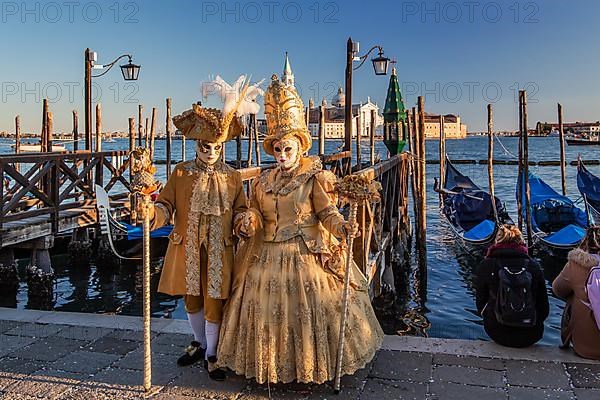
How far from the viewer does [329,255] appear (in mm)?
3277

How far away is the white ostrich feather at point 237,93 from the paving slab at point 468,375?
5.85 feet

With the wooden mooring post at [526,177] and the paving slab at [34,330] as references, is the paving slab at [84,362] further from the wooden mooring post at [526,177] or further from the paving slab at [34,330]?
the wooden mooring post at [526,177]

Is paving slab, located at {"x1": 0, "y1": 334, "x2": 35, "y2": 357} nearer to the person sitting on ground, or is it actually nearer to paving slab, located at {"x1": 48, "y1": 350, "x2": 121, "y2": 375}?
paving slab, located at {"x1": 48, "y1": 350, "x2": 121, "y2": 375}

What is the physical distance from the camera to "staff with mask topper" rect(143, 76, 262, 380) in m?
3.34

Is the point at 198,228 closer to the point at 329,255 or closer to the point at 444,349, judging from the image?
the point at 329,255

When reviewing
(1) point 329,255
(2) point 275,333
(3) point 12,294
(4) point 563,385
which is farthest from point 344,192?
(3) point 12,294

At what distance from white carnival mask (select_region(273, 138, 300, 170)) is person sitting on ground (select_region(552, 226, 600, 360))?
1.84m

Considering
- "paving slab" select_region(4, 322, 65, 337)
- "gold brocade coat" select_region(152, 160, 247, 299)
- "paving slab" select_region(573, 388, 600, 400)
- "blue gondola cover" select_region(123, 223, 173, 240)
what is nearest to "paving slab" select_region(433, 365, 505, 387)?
"paving slab" select_region(573, 388, 600, 400)

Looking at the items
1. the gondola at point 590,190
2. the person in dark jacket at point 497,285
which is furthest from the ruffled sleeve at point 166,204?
the gondola at point 590,190

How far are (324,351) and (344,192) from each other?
32.3 inches

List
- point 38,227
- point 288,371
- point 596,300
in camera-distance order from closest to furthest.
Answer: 1. point 288,371
2. point 596,300
3. point 38,227

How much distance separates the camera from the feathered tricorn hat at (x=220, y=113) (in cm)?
334

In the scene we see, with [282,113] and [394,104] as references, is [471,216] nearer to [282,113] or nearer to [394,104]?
[394,104]

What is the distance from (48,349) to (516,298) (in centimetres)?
293
